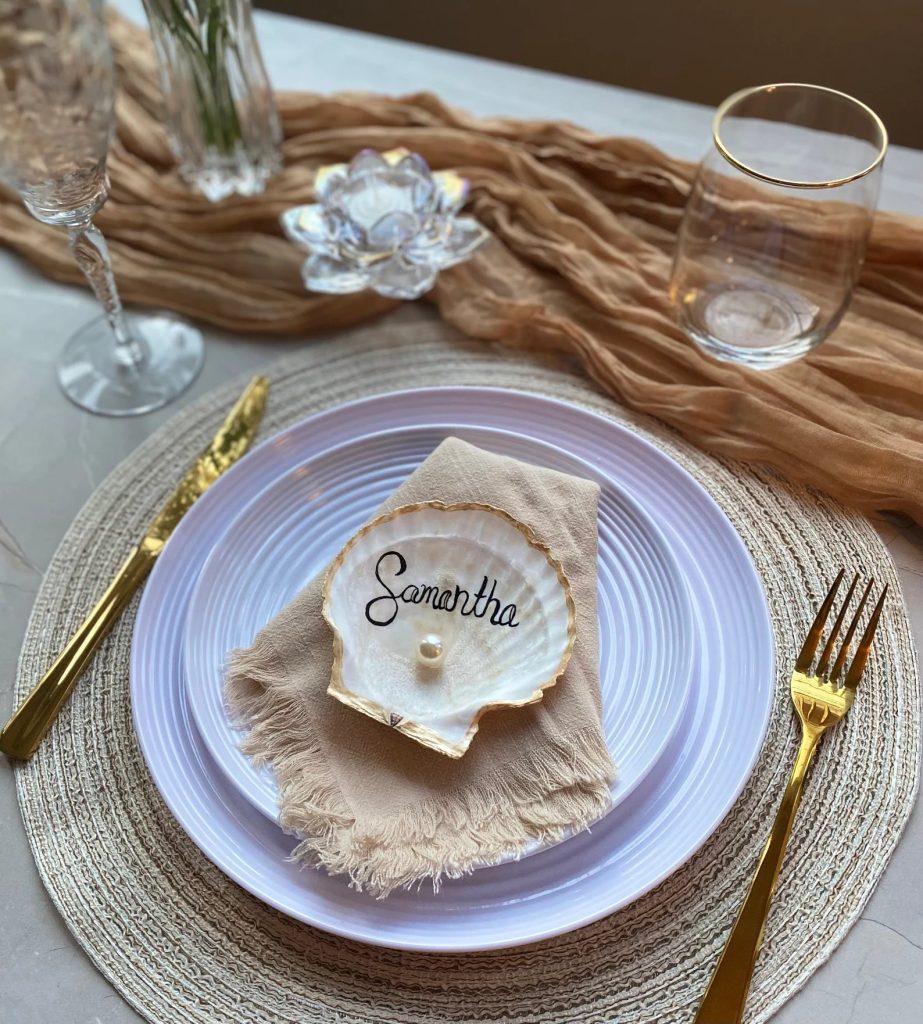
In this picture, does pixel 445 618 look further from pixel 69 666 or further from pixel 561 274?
pixel 561 274

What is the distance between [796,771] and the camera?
0.67 m

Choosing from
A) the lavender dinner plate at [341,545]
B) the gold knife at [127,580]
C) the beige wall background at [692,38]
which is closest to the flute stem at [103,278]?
the gold knife at [127,580]

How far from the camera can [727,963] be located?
60cm

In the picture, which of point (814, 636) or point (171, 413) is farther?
point (171, 413)

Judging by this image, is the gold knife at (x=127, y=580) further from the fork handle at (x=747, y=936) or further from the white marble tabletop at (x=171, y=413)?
the fork handle at (x=747, y=936)

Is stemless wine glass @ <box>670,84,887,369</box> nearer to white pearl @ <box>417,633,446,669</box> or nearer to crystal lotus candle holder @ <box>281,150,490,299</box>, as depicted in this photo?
crystal lotus candle holder @ <box>281,150,490,299</box>

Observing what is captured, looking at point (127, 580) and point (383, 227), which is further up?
point (383, 227)

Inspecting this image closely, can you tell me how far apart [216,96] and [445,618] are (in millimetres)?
627

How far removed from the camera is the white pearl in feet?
2.18

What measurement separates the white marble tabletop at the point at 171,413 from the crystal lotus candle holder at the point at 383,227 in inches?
4.1

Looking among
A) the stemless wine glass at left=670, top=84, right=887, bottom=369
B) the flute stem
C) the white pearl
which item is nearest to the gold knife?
the flute stem

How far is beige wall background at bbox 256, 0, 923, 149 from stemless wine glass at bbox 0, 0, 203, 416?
0.84 m

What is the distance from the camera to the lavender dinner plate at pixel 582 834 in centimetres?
61

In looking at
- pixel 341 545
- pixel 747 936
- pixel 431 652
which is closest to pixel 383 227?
pixel 341 545
